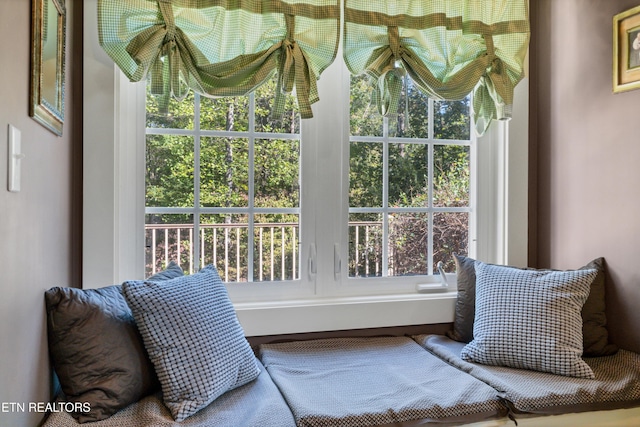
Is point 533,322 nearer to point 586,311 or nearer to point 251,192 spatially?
point 586,311

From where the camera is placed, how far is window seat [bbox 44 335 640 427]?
1.24 metres

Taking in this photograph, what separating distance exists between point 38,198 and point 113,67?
679 mm

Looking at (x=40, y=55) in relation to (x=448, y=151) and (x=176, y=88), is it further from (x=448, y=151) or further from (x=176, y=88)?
(x=448, y=151)

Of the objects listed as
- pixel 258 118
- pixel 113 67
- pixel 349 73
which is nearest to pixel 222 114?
pixel 258 118

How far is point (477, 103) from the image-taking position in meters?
1.97

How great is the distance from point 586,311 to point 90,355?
1.87 metres

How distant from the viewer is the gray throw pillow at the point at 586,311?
1.72m

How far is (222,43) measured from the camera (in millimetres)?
1641

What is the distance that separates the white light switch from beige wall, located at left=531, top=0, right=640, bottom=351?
212 cm

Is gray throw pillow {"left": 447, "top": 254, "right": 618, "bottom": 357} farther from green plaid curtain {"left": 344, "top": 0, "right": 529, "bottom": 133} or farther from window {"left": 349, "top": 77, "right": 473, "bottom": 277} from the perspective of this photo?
green plaid curtain {"left": 344, "top": 0, "right": 529, "bottom": 133}

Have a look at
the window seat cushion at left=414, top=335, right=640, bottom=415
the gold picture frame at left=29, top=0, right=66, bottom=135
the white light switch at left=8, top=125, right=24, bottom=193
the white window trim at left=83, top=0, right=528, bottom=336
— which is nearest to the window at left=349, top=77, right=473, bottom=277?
the white window trim at left=83, top=0, right=528, bottom=336

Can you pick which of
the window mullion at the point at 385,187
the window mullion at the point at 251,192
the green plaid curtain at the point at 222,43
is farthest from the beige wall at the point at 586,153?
the window mullion at the point at 251,192

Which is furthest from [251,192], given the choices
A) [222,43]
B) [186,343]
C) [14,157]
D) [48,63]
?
[14,157]

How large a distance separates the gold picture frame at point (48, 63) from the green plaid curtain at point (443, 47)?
3.45 feet
